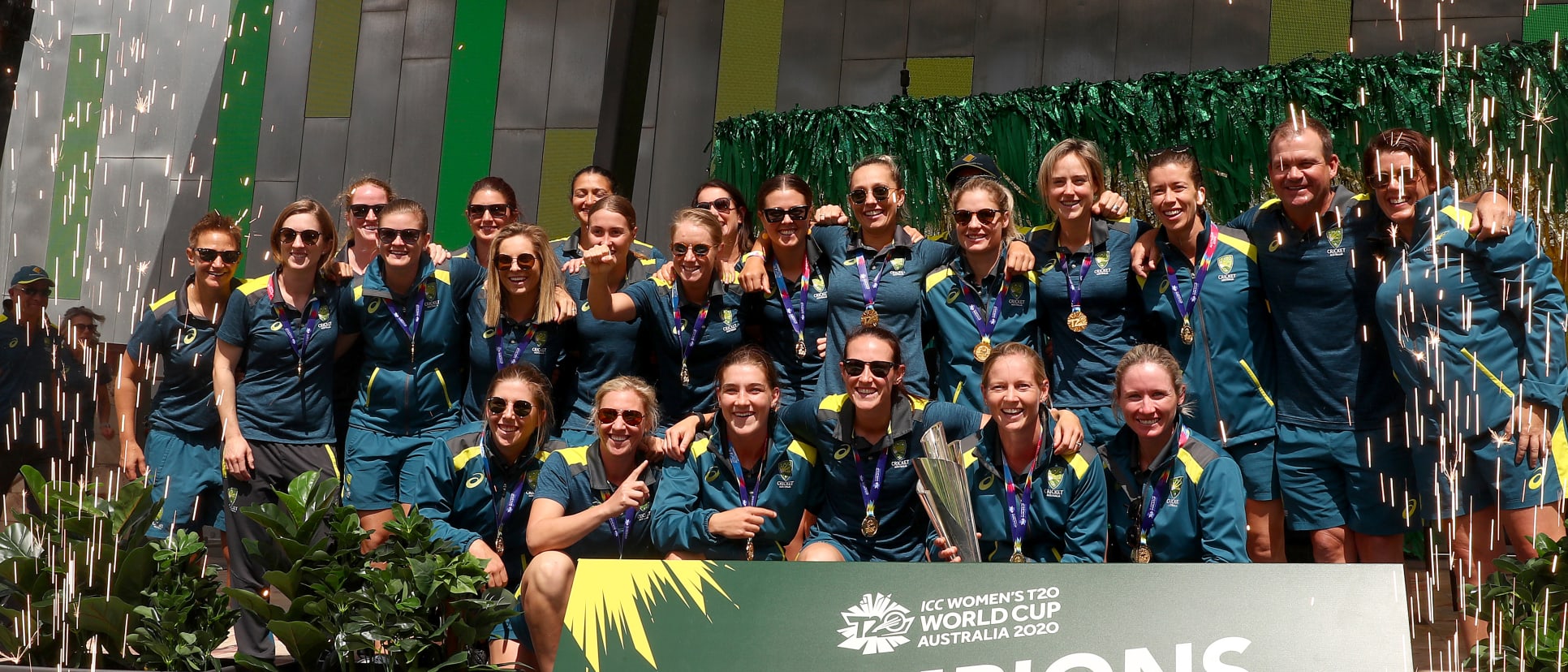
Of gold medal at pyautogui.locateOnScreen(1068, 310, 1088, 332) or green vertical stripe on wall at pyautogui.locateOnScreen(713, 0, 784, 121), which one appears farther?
green vertical stripe on wall at pyautogui.locateOnScreen(713, 0, 784, 121)

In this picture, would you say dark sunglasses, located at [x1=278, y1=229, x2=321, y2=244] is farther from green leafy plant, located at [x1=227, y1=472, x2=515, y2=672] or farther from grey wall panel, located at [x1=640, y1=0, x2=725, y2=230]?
grey wall panel, located at [x1=640, y1=0, x2=725, y2=230]

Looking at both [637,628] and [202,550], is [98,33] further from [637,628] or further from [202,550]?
[637,628]

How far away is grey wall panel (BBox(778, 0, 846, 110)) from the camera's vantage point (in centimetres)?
921

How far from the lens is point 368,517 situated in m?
5.01

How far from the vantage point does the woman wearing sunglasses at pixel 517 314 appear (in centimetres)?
491

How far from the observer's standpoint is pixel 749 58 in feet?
30.7

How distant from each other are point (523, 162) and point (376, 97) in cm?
136

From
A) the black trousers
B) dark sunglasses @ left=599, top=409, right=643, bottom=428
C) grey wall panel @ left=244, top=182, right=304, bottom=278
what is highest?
grey wall panel @ left=244, top=182, right=304, bottom=278

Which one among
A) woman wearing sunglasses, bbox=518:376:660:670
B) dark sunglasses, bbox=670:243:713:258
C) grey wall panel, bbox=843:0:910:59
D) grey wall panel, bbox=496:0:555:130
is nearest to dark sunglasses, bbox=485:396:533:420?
woman wearing sunglasses, bbox=518:376:660:670

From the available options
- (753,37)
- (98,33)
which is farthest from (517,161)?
(98,33)

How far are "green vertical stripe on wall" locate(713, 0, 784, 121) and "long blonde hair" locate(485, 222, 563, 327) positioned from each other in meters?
4.47

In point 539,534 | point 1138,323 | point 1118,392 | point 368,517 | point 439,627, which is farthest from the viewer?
point 368,517

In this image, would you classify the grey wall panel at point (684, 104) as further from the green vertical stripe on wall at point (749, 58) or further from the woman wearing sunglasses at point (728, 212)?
→ the woman wearing sunglasses at point (728, 212)

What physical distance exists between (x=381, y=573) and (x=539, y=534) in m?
0.67
